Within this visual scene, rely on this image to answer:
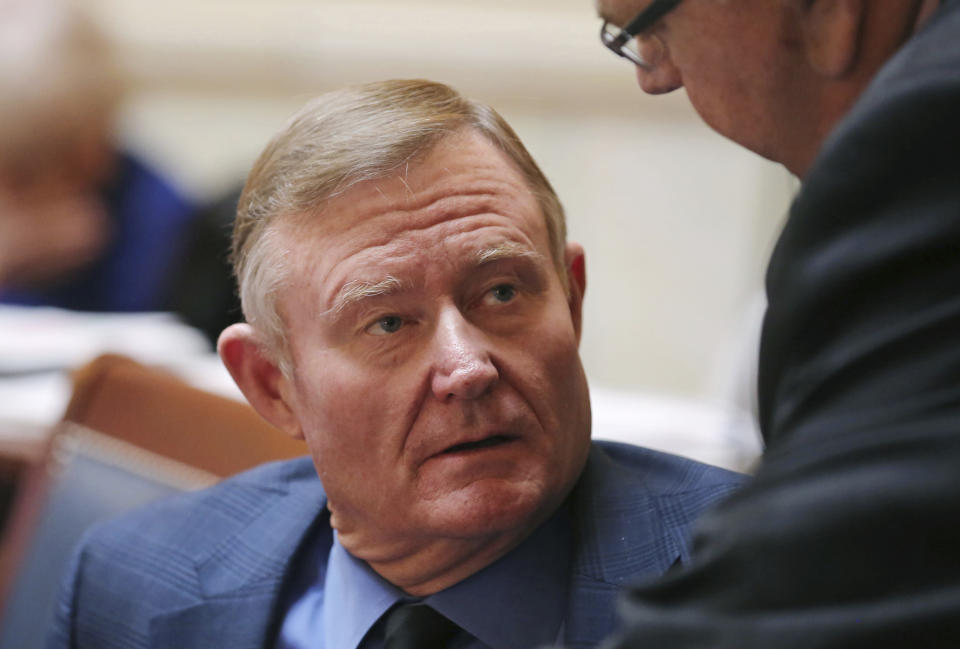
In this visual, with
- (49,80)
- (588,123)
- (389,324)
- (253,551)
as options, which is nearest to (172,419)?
(253,551)

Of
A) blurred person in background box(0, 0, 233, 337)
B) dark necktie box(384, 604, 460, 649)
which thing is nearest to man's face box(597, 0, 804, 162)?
dark necktie box(384, 604, 460, 649)

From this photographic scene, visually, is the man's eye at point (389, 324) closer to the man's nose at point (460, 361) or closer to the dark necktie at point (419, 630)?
the man's nose at point (460, 361)

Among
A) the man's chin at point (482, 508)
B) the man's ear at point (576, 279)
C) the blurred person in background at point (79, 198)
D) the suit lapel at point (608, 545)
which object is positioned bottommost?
the blurred person in background at point (79, 198)

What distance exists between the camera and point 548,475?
1.55 metres

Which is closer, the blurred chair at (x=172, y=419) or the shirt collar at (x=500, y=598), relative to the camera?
the shirt collar at (x=500, y=598)

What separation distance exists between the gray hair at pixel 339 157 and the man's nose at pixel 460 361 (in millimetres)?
209

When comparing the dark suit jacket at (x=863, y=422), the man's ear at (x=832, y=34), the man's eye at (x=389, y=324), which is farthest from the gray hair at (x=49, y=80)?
the dark suit jacket at (x=863, y=422)

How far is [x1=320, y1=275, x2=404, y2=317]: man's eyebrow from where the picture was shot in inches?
61.1

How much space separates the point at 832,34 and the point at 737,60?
101 millimetres

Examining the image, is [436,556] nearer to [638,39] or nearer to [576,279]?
[576,279]

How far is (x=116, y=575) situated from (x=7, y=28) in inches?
91.2

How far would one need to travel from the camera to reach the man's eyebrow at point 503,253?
1.58 meters

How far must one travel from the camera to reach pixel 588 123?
19.3ft

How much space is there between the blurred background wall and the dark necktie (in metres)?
4.21
